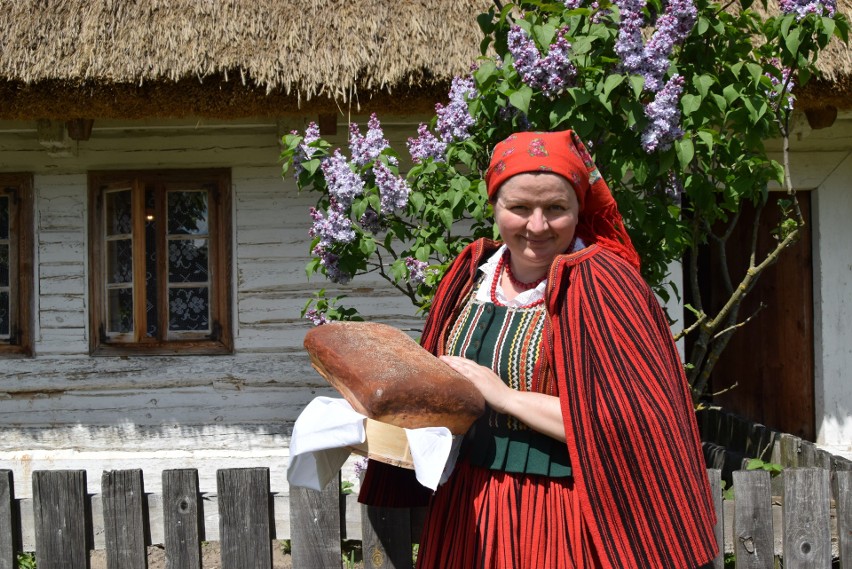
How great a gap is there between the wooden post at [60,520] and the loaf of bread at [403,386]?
1.06 meters

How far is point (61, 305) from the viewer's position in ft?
15.6

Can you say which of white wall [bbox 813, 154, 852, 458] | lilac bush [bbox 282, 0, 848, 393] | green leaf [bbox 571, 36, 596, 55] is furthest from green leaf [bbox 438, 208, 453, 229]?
white wall [bbox 813, 154, 852, 458]

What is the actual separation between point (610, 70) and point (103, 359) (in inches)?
133

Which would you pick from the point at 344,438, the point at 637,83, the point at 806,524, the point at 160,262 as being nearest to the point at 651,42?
the point at 637,83

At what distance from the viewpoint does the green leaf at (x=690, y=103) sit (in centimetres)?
237

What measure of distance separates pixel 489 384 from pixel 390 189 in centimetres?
131

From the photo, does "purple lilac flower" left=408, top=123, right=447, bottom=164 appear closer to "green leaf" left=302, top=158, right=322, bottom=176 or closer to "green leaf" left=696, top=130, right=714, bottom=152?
"green leaf" left=302, top=158, right=322, bottom=176

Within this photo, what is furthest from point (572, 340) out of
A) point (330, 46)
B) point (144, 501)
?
point (330, 46)

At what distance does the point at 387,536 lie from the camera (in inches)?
85.2

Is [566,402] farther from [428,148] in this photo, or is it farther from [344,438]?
[428,148]

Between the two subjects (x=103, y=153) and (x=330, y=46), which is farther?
(x=103, y=153)

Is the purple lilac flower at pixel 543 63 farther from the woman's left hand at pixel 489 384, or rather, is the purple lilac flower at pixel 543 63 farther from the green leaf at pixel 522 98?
the woman's left hand at pixel 489 384

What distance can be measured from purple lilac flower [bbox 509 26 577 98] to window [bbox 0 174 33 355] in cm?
347

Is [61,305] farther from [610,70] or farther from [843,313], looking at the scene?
[843,313]
